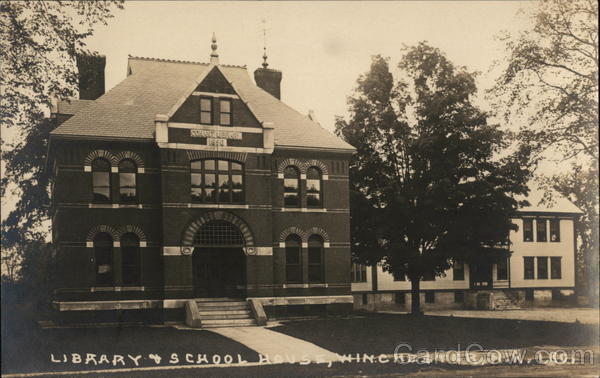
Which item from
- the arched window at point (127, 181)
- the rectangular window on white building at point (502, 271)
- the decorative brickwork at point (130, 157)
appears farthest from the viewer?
the rectangular window on white building at point (502, 271)

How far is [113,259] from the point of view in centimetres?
2347

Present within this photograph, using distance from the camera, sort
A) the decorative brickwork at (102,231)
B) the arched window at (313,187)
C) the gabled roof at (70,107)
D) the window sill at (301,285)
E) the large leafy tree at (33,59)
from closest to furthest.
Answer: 1. the large leafy tree at (33,59)
2. the decorative brickwork at (102,231)
3. the gabled roof at (70,107)
4. the window sill at (301,285)
5. the arched window at (313,187)

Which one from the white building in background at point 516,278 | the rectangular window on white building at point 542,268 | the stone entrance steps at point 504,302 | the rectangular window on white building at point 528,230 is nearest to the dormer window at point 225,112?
the white building in background at point 516,278

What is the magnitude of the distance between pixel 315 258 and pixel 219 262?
3954 millimetres

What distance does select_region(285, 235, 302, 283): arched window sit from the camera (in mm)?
26266

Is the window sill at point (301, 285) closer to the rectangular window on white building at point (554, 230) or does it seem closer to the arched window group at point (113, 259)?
the arched window group at point (113, 259)

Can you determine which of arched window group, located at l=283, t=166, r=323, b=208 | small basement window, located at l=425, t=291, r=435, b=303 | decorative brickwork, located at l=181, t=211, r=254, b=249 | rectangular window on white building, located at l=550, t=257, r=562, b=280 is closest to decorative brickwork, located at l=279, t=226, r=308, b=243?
arched window group, located at l=283, t=166, r=323, b=208

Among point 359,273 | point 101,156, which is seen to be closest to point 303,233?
point 101,156

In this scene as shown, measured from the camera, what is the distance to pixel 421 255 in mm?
28688

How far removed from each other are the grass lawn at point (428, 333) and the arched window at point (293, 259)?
2267 millimetres

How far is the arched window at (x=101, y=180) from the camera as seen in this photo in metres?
23.6

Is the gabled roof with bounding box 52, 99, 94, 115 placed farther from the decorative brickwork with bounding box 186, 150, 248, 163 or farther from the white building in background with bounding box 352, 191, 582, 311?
the white building in background with bounding box 352, 191, 582, 311

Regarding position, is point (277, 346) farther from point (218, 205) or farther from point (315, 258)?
point (315, 258)

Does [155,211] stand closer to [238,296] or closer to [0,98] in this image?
[238,296]
